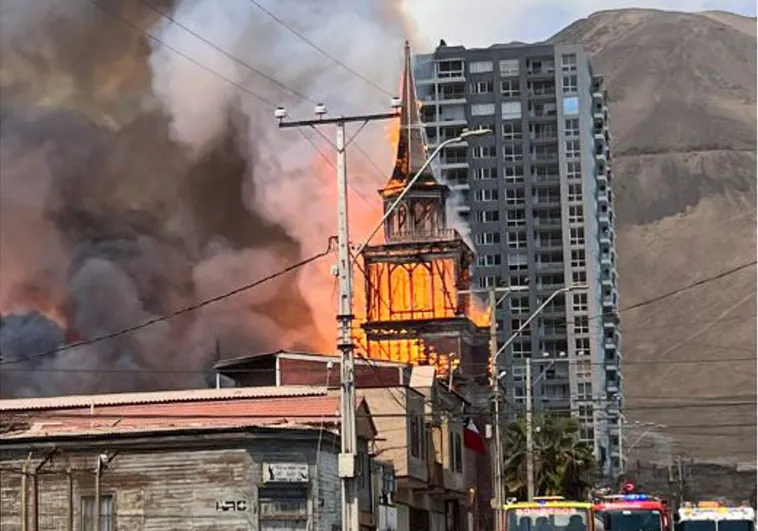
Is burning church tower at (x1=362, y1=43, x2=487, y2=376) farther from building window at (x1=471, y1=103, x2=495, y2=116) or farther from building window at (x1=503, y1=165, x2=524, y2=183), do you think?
building window at (x1=471, y1=103, x2=495, y2=116)

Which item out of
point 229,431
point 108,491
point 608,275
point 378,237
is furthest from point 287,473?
point 608,275

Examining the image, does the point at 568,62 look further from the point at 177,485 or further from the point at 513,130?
the point at 177,485

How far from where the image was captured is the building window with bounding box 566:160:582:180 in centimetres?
18438

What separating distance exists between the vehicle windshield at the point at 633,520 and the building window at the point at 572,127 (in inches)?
5571

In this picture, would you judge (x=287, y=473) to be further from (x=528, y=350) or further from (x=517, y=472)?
(x=528, y=350)

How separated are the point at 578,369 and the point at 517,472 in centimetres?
9933

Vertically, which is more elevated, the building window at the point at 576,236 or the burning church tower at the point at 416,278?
the building window at the point at 576,236

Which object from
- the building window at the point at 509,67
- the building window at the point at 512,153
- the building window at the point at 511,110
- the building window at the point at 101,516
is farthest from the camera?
the building window at the point at 509,67

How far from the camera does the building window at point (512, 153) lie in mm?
185125

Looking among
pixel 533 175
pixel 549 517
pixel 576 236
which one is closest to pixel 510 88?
pixel 533 175

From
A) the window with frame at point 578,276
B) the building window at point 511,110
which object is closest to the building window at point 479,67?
the building window at point 511,110

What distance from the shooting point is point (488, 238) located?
185 meters

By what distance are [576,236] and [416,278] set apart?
68105mm

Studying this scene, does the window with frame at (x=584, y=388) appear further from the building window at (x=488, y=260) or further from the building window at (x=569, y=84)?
the building window at (x=569, y=84)
